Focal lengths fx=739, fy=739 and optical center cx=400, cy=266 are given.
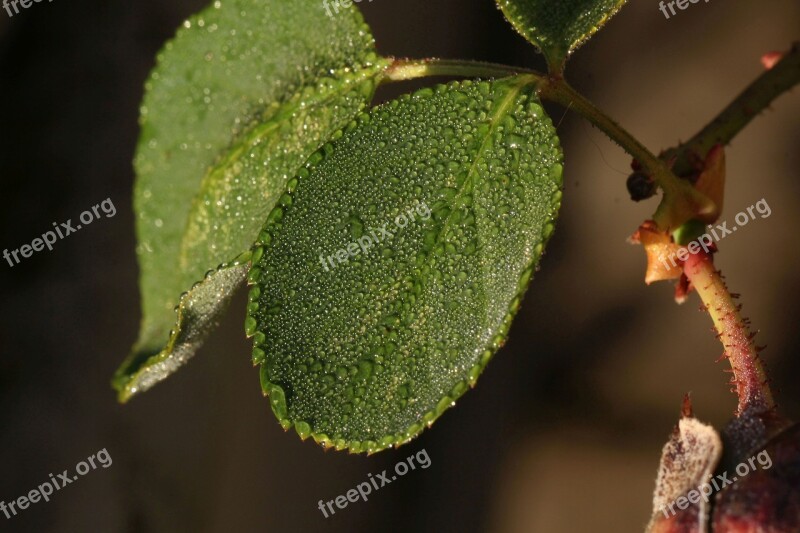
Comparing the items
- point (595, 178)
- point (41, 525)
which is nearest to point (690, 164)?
point (595, 178)

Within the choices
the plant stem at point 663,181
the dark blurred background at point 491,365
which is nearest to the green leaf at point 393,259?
the plant stem at point 663,181

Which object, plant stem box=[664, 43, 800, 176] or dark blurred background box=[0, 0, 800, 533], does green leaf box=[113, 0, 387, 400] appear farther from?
dark blurred background box=[0, 0, 800, 533]

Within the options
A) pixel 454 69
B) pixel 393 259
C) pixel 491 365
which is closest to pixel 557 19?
pixel 454 69

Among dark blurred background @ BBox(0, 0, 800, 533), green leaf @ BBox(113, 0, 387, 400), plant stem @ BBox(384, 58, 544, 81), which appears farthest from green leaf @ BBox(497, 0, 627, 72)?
dark blurred background @ BBox(0, 0, 800, 533)

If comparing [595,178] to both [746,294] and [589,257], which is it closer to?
[589,257]

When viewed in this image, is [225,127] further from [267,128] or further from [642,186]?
[642,186]
